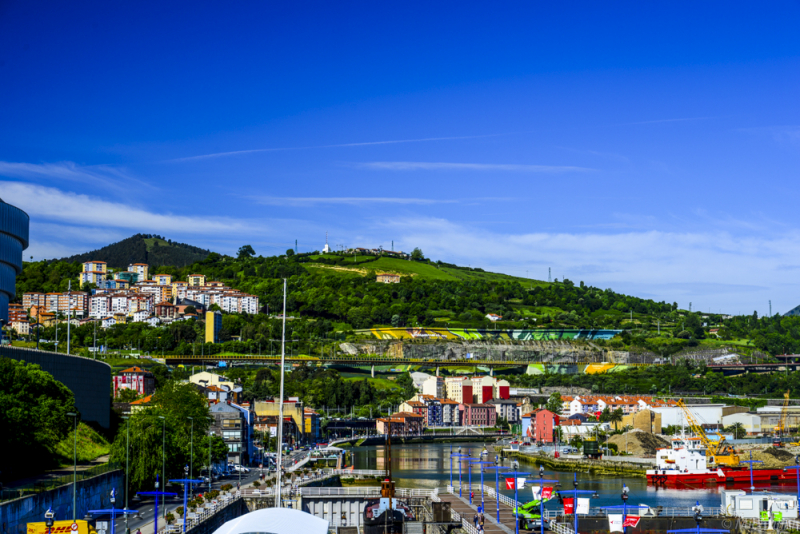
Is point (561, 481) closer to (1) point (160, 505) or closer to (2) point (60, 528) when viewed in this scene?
(1) point (160, 505)

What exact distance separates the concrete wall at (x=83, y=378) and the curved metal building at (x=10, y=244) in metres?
4.91

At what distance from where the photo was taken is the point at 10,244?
4922 centimetres

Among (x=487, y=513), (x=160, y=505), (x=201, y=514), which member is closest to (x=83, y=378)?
(x=160, y=505)

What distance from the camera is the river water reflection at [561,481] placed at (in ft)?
169

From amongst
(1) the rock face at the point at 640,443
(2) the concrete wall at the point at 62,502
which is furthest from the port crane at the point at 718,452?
(2) the concrete wall at the point at 62,502

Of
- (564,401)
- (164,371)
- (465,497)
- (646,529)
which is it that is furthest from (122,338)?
(646,529)

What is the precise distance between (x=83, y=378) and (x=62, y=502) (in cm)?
2077

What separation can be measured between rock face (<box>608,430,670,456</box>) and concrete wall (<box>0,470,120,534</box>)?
58.3 meters

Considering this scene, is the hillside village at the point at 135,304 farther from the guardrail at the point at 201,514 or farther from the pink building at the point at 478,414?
the guardrail at the point at 201,514

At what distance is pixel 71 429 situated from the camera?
135ft

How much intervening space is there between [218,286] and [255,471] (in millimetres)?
142423

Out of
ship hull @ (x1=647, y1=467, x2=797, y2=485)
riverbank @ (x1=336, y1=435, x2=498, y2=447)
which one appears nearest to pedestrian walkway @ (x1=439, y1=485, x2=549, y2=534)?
ship hull @ (x1=647, y1=467, x2=797, y2=485)

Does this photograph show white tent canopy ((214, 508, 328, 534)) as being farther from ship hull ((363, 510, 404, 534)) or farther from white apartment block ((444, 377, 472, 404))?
white apartment block ((444, 377, 472, 404))

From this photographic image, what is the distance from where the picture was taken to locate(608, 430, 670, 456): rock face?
84.4 m
